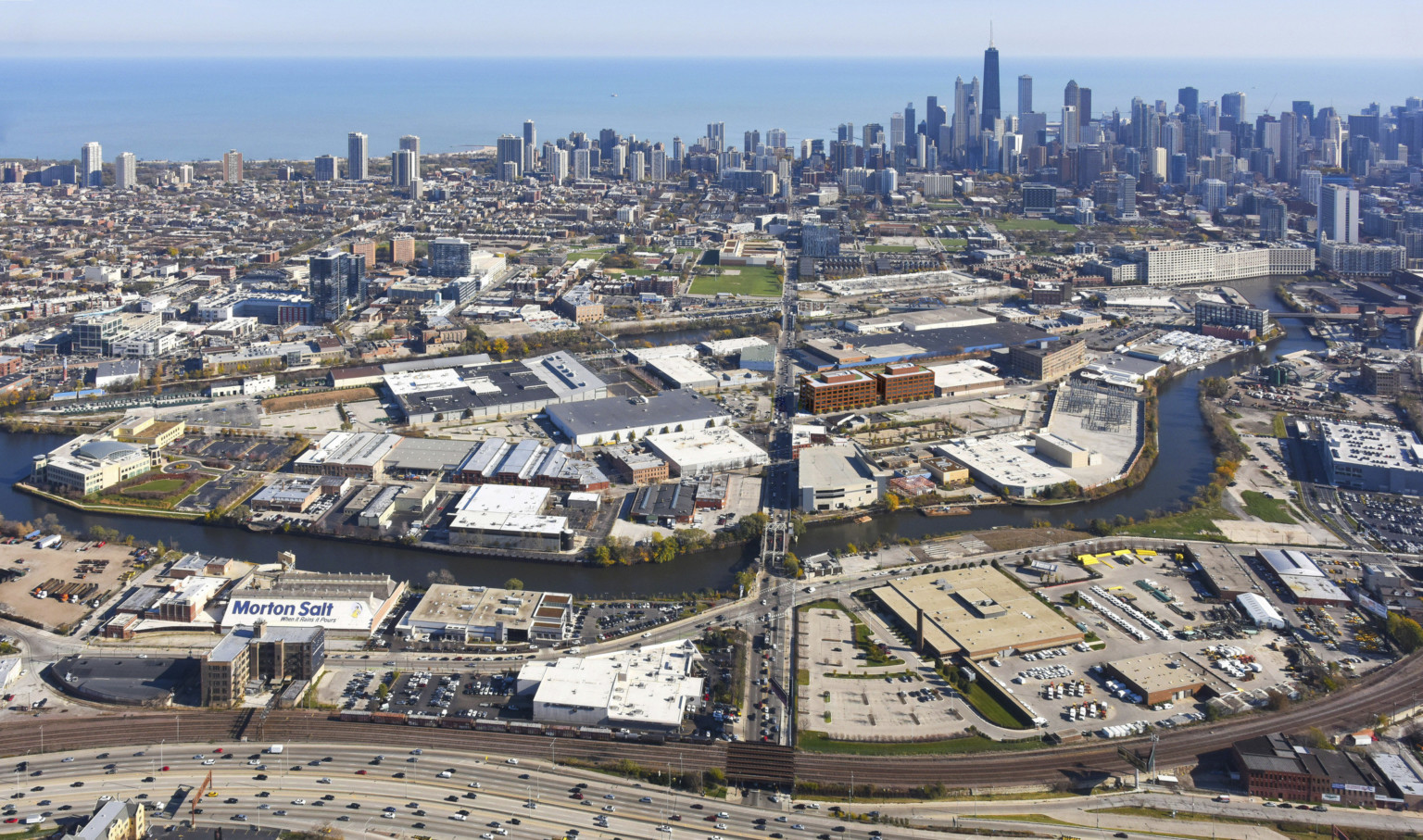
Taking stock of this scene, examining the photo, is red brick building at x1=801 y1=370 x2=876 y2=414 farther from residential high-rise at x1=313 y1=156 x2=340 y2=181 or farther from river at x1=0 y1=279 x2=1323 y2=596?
residential high-rise at x1=313 y1=156 x2=340 y2=181

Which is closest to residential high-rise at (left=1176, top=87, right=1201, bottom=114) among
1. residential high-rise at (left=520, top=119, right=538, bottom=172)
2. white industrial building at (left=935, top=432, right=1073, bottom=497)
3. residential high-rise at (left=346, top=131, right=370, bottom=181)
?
residential high-rise at (left=520, top=119, right=538, bottom=172)

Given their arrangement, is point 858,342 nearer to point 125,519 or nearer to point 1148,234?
point 125,519

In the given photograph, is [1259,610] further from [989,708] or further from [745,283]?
[745,283]

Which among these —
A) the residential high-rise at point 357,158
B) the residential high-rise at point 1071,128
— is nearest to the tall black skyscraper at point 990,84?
the residential high-rise at point 1071,128

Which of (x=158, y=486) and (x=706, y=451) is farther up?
(x=706, y=451)

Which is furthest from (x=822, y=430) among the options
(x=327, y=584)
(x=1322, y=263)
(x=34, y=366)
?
(x=1322, y=263)

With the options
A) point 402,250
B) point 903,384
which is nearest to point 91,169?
point 402,250

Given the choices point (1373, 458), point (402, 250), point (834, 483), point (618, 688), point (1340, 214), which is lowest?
point (618, 688)
